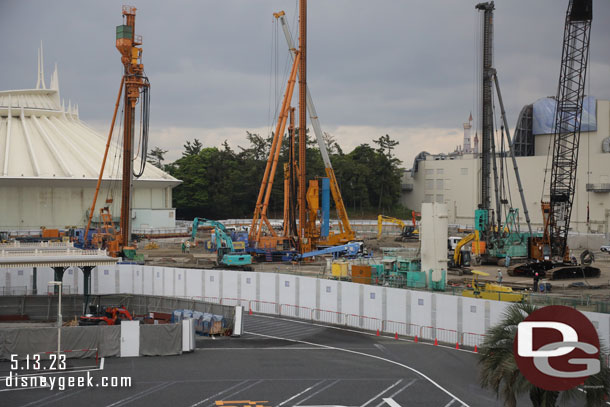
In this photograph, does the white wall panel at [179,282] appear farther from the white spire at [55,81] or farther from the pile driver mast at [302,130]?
the white spire at [55,81]

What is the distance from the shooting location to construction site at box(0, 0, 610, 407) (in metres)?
29.9

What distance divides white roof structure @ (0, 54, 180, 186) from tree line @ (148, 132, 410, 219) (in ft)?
76.8

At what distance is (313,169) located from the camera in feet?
422

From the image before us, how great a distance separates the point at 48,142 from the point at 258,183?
134ft

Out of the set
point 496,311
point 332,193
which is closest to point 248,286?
point 496,311

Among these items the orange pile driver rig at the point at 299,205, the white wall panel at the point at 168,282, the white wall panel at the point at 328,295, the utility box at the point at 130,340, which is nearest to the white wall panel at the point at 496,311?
the white wall panel at the point at 328,295

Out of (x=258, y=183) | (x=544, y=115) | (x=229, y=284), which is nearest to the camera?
(x=229, y=284)

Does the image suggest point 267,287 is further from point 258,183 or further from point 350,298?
point 258,183

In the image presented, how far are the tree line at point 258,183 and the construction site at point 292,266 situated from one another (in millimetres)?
1153

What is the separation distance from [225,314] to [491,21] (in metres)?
50.5

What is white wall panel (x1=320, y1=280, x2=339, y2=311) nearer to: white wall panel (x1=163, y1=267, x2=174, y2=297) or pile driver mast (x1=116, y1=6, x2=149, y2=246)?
white wall panel (x1=163, y1=267, x2=174, y2=297)

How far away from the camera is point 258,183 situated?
5098 inches

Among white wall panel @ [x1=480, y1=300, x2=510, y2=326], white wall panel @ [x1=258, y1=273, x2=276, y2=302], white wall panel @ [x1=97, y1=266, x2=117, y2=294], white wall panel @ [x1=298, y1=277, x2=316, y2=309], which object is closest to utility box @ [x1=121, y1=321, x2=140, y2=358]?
white wall panel @ [x1=298, y1=277, x2=316, y2=309]

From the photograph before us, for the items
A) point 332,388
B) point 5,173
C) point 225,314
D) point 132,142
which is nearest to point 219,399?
point 332,388
